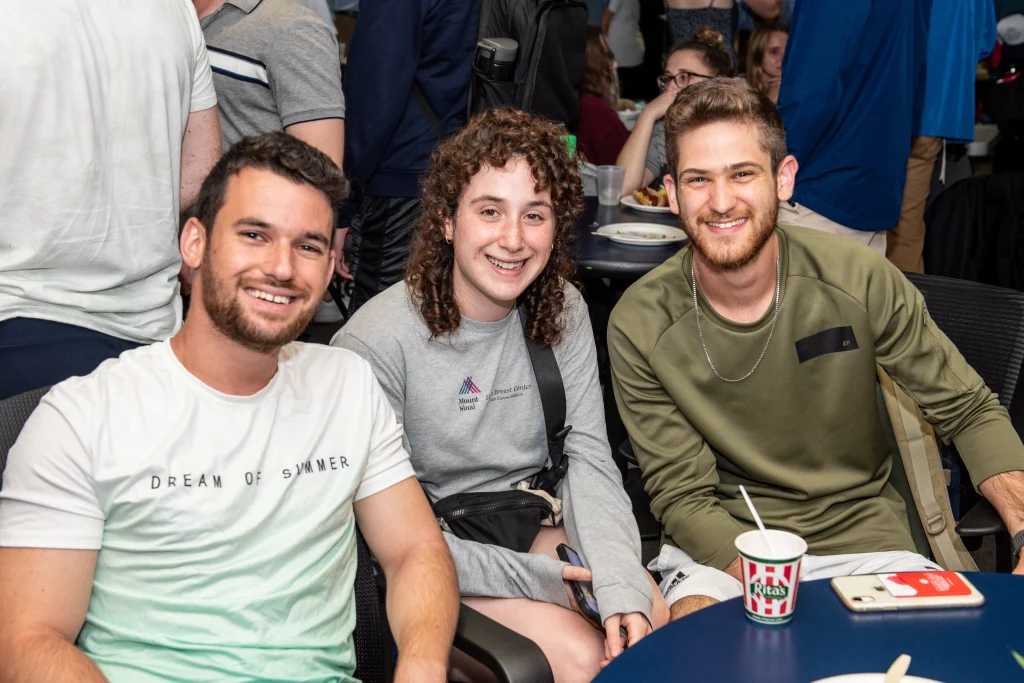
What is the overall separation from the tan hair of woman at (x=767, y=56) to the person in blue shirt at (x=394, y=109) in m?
1.77

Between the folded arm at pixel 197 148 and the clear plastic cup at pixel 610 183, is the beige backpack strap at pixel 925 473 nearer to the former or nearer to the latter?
the folded arm at pixel 197 148

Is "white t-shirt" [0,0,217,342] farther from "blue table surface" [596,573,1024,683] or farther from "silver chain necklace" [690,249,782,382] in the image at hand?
"blue table surface" [596,573,1024,683]

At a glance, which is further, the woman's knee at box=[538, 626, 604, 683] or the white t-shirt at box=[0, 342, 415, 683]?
the woman's knee at box=[538, 626, 604, 683]

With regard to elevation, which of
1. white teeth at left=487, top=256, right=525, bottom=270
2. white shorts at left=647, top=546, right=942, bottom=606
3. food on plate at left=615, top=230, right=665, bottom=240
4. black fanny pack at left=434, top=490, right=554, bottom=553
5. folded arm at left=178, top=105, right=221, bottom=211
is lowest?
white shorts at left=647, top=546, right=942, bottom=606

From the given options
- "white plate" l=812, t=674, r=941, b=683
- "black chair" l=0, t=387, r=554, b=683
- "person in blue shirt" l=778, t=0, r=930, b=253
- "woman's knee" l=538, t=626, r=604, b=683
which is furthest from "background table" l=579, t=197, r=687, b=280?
"white plate" l=812, t=674, r=941, b=683

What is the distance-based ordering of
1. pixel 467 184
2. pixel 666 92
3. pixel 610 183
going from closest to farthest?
pixel 467 184 < pixel 610 183 < pixel 666 92

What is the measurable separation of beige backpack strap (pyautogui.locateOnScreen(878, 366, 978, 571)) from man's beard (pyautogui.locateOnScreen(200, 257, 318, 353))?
1218 mm

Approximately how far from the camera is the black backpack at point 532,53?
3072mm

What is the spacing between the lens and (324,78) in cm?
253

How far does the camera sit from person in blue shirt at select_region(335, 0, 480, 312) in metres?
2.94

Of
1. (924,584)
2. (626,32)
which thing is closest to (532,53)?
(924,584)

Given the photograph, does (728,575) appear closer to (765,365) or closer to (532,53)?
(765,365)

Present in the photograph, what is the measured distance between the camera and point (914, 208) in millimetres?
4145

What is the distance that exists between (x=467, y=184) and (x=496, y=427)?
1.58ft
